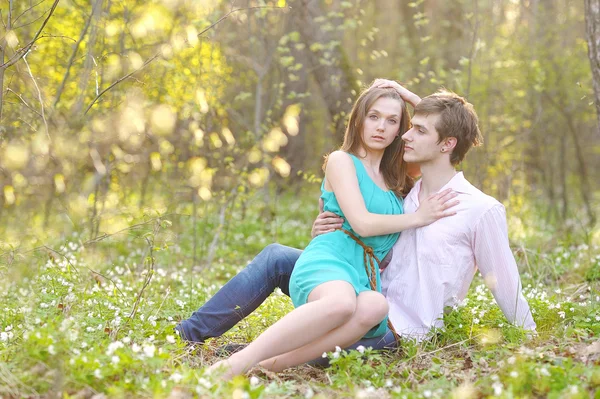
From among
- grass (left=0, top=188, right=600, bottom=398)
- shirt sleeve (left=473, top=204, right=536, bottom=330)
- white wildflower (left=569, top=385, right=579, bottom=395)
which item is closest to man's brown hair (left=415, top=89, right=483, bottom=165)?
shirt sleeve (left=473, top=204, right=536, bottom=330)

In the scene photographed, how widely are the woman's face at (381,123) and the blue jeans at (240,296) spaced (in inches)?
30.5

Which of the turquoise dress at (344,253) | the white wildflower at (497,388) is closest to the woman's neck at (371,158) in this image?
the turquoise dress at (344,253)

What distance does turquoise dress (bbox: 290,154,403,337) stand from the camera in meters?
3.34

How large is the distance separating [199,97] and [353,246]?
213 centimetres

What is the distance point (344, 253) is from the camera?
3.51 m

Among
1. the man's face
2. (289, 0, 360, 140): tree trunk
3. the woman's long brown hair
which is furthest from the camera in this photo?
(289, 0, 360, 140): tree trunk

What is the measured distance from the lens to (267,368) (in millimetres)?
3191

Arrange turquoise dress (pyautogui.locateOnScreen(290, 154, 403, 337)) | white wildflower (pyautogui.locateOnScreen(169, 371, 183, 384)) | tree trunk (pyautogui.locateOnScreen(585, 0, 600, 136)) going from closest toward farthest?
white wildflower (pyautogui.locateOnScreen(169, 371, 183, 384)), turquoise dress (pyautogui.locateOnScreen(290, 154, 403, 337)), tree trunk (pyautogui.locateOnScreen(585, 0, 600, 136))

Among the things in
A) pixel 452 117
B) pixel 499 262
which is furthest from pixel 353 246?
pixel 452 117

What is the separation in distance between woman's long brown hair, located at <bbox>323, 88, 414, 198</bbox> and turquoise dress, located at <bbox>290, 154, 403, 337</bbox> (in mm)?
124

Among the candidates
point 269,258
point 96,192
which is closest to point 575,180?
point 96,192

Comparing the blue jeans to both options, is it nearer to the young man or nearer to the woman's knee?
the young man

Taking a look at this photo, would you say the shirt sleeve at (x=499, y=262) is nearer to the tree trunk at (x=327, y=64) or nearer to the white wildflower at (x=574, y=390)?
the white wildflower at (x=574, y=390)

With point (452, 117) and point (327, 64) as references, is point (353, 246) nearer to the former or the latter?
point (452, 117)
